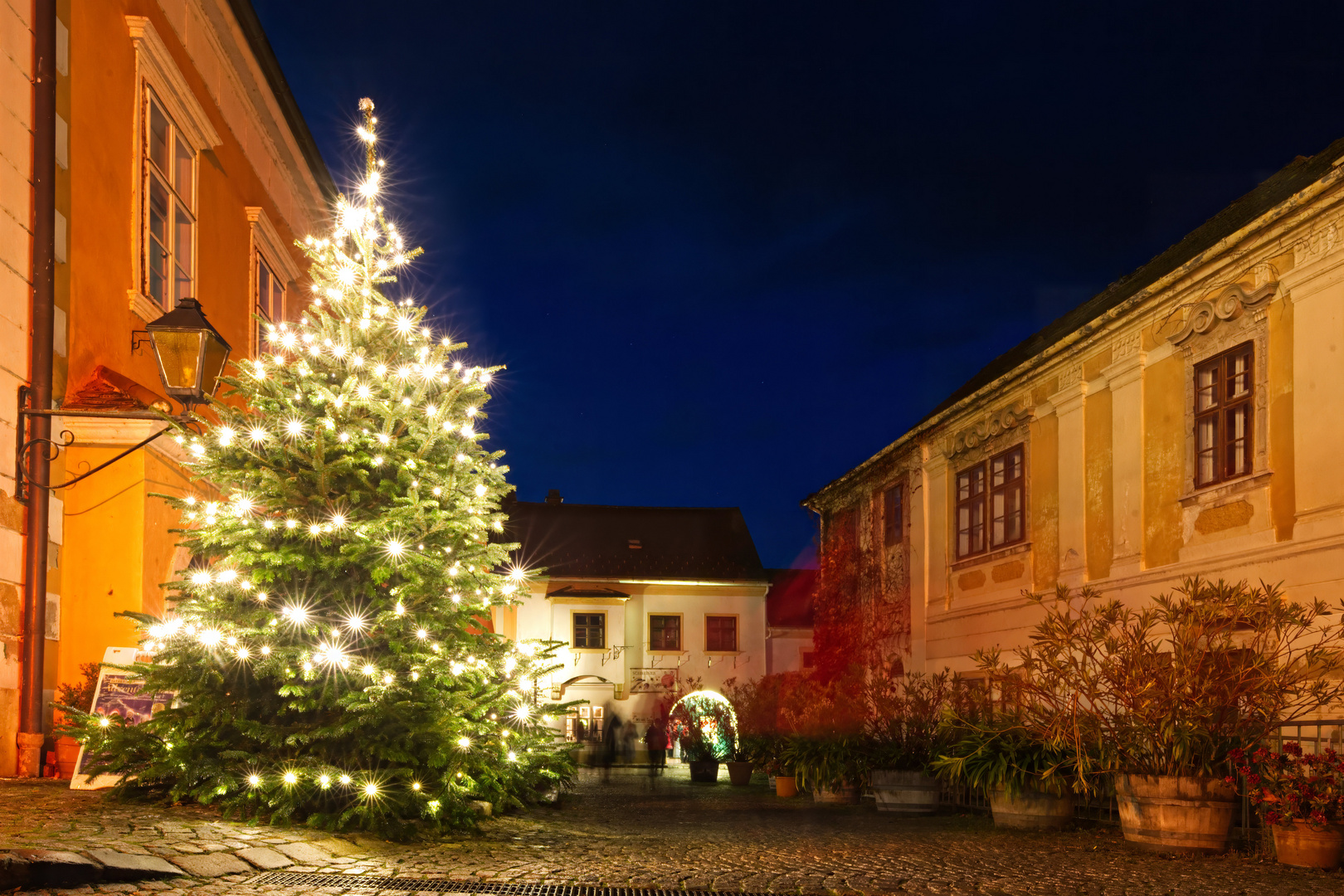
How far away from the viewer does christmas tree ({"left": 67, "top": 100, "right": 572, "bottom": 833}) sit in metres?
7.46

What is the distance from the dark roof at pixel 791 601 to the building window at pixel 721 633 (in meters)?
1.92

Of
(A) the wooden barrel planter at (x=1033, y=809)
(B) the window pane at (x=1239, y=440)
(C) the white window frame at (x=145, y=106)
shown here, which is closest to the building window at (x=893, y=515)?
(B) the window pane at (x=1239, y=440)

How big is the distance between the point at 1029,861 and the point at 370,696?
15.9 feet

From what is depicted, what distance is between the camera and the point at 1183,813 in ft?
28.5

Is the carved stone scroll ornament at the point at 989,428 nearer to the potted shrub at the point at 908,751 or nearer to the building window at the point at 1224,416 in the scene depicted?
the building window at the point at 1224,416

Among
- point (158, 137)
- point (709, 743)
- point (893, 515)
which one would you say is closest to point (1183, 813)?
point (158, 137)

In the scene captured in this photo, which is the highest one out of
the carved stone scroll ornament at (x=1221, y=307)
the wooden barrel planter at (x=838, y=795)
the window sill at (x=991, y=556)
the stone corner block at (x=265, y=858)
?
the carved stone scroll ornament at (x=1221, y=307)

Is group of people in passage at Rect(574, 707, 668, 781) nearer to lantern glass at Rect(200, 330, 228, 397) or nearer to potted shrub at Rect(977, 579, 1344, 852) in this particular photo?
potted shrub at Rect(977, 579, 1344, 852)

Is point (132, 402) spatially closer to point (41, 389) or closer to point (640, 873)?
point (41, 389)

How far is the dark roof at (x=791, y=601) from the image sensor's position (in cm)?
4144

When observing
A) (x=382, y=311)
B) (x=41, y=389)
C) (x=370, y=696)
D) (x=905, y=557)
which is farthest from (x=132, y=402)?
(x=905, y=557)

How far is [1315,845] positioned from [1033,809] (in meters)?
2.82

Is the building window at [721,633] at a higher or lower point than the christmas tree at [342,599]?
lower

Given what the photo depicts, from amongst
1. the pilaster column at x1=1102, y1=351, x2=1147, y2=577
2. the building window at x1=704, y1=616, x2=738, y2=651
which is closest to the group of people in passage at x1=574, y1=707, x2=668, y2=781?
the building window at x1=704, y1=616, x2=738, y2=651
